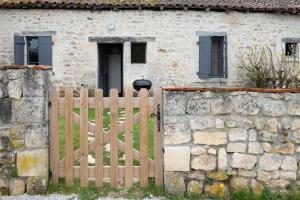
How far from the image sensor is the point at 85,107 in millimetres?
4352

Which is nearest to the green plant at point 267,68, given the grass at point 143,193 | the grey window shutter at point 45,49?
the grey window shutter at point 45,49

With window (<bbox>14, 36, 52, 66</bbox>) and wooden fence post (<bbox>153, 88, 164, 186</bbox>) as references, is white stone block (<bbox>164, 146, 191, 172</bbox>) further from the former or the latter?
window (<bbox>14, 36, 52, 66</bbox>)

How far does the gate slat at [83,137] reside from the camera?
4352mm

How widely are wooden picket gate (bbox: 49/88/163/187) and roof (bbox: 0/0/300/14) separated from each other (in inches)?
356

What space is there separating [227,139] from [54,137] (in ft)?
6.85

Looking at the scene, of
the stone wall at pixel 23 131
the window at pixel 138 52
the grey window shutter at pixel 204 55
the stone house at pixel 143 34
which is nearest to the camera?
the stone wall at pixel 23 131

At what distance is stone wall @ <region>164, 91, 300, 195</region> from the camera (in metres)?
4.26

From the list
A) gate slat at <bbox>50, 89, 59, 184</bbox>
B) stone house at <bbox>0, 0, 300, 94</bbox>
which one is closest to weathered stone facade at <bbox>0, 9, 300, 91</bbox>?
stone house at <bbox>0, 0, 300, 94</bbox>

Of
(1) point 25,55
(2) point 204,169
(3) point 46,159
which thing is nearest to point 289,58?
(1) point 25,55

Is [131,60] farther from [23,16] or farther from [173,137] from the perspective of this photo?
[173,137]

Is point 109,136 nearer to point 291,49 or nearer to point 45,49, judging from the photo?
point 45,49

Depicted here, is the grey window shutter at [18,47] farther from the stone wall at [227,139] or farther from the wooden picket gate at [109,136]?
the stone wall at [227,139]

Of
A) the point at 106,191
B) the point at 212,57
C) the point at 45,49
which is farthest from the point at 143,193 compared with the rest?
the point at 212,57

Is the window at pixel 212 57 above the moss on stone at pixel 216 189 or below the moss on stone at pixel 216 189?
above
